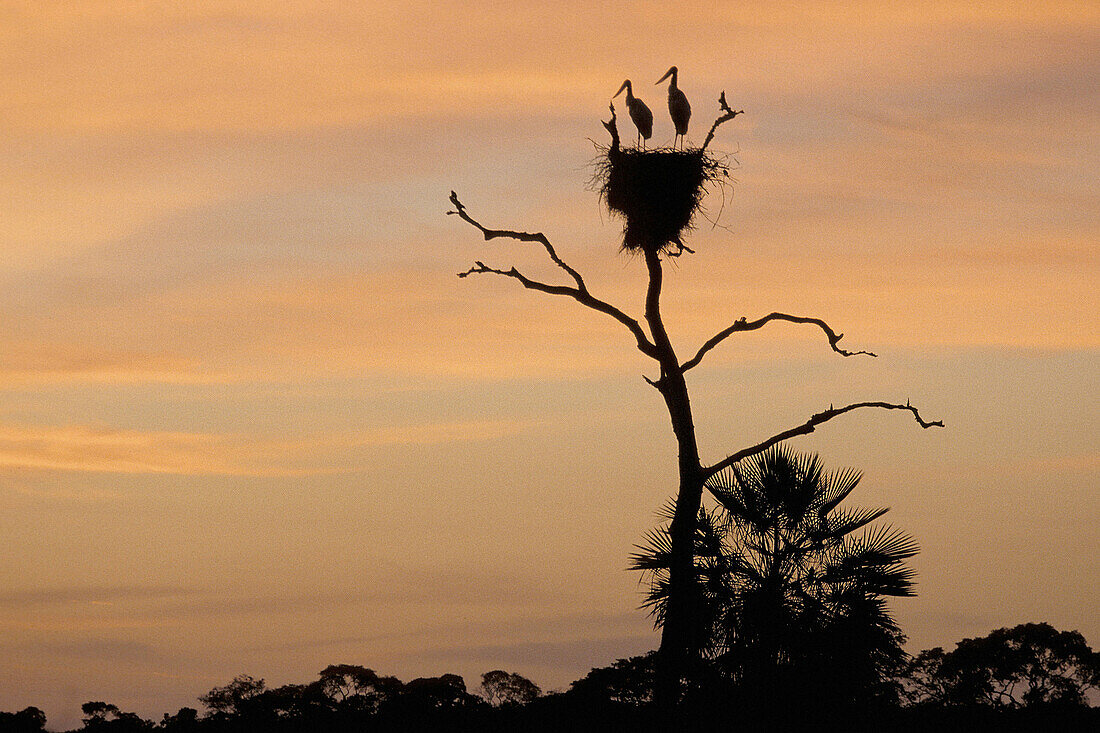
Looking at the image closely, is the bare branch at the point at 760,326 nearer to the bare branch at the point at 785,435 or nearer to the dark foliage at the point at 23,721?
the bare branch at the point at 785,435

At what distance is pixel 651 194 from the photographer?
1573cm

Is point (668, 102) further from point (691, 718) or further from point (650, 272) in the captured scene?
point (691, 718)

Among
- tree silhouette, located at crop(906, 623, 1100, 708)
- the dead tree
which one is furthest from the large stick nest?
tree silhouette, located at crop(906, 623, 1100, 708)

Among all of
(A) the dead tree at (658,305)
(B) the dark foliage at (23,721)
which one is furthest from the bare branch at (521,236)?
(B) the dark foliage at (23,721)

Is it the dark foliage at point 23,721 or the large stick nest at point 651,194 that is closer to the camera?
the large stick nest at point 651,194

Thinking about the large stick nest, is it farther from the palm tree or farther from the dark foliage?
the dark foliage

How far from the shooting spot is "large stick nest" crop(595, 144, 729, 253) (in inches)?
619

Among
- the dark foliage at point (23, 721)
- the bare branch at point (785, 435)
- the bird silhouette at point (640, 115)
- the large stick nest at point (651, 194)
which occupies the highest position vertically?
the bird silhouette at point (640, 115)

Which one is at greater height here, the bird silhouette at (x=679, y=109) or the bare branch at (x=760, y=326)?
the bird silhouette at (x=679, y=109)

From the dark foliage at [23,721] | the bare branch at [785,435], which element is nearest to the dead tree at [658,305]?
the bare branch at [785,435]

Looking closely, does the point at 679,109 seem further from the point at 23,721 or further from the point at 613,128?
the point at 23,721

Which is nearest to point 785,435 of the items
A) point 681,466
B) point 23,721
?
point 681,466

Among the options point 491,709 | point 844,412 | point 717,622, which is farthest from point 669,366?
point 491,709

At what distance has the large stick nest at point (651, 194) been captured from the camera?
1572cm
